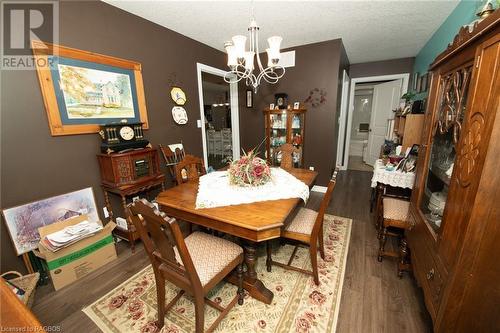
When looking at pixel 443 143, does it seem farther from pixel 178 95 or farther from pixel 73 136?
pixel 73 136

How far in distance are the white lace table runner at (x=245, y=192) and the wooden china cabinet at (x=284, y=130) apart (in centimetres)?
183

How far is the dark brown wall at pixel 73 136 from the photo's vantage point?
5.33 feet

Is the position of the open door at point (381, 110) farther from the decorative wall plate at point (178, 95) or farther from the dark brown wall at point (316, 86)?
the decorative wall plate at point (178, 95)

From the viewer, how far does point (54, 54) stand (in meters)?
1.77

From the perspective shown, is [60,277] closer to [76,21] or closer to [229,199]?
[229,199]

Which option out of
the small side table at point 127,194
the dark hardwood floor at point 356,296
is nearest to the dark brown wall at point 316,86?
the dark hardwood floor at point 356,296

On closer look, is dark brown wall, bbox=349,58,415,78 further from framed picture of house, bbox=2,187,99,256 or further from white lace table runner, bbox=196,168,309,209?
framed picture of house, bbox=2,187,99,256

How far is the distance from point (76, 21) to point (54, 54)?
40cm

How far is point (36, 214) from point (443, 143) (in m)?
3.21

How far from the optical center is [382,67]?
4.39 meters

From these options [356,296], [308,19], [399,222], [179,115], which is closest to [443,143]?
[399,222]

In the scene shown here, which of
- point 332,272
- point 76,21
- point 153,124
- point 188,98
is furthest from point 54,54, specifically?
point 332,272

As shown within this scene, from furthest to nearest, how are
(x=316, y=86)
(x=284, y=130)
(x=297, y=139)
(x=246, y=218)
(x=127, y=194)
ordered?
(x=284, y=130) < (x=297, y=139) < (x=316, y=86) < (x=127, y=194) < (x=246, y=218)

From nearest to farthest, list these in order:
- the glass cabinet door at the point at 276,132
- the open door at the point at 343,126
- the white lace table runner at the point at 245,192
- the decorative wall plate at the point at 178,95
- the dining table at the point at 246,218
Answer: the dining table at the point at 246,218 < the white lace table runner at the point at 245,192 < the decorative wall plate at the point at 178,95 < the glass cabinet door at the point at 276,132 < the open door at the point at 343,126
